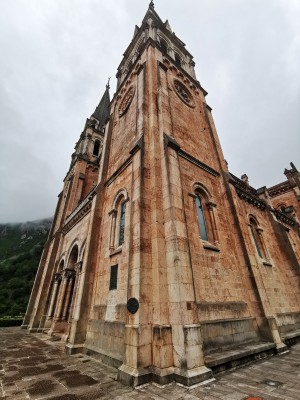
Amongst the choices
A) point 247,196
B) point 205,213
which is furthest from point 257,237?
point 205,213

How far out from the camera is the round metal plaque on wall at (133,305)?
5421mm

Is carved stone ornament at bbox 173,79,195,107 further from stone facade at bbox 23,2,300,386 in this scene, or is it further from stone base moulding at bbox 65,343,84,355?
stone base moulding at bbox 65,343,84,355

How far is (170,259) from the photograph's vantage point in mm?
6082

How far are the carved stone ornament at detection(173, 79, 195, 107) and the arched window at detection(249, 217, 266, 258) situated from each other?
8388 mm

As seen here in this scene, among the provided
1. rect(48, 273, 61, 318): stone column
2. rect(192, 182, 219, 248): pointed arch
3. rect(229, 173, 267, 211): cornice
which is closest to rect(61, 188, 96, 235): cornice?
rect(48, 273, 61, 318): stone column

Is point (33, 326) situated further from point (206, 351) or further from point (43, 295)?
point (206, 351)

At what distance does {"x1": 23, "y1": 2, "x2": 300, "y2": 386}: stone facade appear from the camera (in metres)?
5.34

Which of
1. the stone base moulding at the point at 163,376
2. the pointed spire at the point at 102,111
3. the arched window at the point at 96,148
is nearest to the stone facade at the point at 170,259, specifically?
the stone base moulding at the point at 163,376

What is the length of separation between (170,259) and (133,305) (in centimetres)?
159

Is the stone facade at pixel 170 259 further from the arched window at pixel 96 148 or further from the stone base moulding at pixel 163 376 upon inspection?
the arched window at pixel 96 148

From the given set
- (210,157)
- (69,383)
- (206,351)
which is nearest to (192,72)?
(210,157)

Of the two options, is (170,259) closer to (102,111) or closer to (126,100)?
(126,100)

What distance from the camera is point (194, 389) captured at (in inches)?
166

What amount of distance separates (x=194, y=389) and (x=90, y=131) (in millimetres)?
26836
